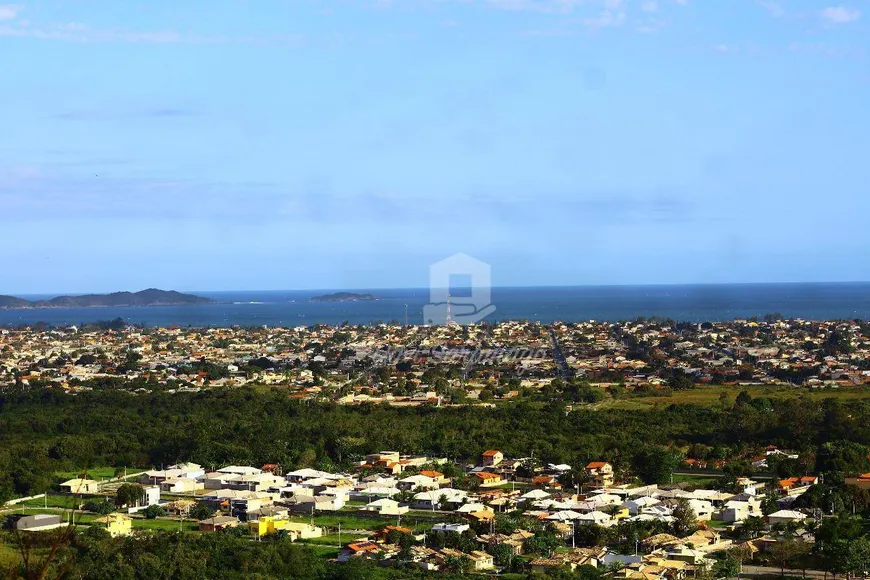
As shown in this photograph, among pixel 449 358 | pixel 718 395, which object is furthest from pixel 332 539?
pixel 449 358

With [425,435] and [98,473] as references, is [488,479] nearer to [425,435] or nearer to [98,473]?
[425,435]

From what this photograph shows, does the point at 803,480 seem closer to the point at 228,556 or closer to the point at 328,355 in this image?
the point at 228,556

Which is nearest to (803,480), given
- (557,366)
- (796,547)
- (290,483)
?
(796,547)

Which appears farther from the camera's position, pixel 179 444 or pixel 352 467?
pixel 179 444

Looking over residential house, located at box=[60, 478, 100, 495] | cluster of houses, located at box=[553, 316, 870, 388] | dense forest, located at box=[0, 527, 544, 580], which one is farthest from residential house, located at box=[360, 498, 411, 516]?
cluster of houses, located at box=[553, 316, 870, 388]

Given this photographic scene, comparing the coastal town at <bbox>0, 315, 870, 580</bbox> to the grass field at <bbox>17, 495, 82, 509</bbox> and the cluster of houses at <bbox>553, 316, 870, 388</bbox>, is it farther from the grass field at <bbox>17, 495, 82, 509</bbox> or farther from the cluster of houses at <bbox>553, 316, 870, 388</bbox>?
the cluster of houses at <bbox>553, 316, 870, 388</bbox>
